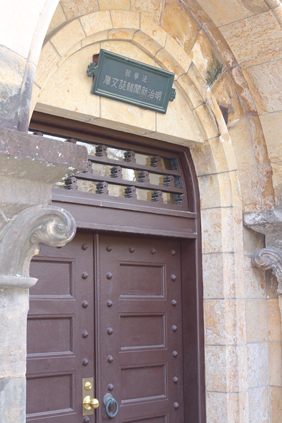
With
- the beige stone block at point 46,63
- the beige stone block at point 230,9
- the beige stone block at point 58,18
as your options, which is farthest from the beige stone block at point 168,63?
the beige stone block at point 46,63

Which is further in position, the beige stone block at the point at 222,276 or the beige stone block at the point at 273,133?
the beige stone block at the point at 273,133

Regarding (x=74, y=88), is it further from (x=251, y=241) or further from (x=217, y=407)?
(x=217, y=407)

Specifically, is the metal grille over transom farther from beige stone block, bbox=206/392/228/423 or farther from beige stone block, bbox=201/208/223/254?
beige stone block, bbox=206/392/228/423

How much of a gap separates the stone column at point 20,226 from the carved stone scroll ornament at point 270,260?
8.24 feet

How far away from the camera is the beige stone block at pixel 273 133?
4.16 m

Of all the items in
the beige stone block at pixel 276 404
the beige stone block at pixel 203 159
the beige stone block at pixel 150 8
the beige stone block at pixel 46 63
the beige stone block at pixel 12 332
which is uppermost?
the beige stone block at pixel 150 8

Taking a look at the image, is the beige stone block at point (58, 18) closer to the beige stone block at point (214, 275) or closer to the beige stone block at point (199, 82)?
the beige stone block at point (199, 82)

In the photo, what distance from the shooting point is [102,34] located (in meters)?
3.30

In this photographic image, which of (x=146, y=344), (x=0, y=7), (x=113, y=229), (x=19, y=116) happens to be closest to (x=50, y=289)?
(x=113, y=229)

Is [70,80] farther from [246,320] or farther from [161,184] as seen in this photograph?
[246,320]

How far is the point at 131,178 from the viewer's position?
3775 millimetres

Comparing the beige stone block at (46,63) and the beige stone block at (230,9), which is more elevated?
the beige stone block at (230,9)

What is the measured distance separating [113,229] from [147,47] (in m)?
1.36

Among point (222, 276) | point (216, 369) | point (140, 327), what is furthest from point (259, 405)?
point (140, 327)
